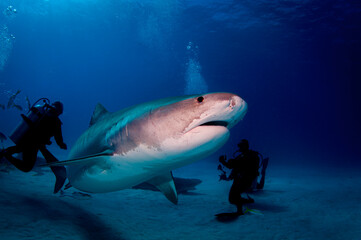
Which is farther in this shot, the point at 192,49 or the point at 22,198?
the point at 192,49

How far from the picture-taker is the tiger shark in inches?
75.9

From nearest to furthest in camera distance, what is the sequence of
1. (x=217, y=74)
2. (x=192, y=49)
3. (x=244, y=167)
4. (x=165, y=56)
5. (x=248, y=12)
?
(x=244, y=167) → (x=248, y=12) → (x=192, y=49) → (x=217, y=74) → (x=165, y=56)

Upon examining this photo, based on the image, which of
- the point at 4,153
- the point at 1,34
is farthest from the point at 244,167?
the point at 1,34

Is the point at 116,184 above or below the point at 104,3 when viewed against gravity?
below

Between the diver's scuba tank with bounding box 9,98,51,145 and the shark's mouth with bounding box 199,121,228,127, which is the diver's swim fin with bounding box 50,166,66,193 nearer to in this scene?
the diver's scuba tank with bounding box 9,98,51,145

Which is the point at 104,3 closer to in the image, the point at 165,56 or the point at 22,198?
the point at 165,56

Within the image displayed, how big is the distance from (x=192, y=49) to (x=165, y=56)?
12599mm

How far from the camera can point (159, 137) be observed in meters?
2.10

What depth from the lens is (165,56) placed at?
47.1 meters

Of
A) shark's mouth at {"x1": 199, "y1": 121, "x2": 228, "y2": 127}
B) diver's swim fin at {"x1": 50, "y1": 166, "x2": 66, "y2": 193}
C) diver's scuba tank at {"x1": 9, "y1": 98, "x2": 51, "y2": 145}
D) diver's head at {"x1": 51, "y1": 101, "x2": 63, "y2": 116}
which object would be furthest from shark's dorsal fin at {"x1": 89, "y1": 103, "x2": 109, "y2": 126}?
shark's mouth at {"x1": 199, "y1": 121, "x2": 228, "y2": 127}

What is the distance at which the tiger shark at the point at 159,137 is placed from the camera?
1.93 metres

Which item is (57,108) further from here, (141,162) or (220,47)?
(220,47)

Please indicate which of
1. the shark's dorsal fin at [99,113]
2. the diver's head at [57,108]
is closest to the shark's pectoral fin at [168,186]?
the shark's dorsal fin at [99,113]

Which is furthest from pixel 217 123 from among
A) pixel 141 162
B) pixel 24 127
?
pixel 24 127
